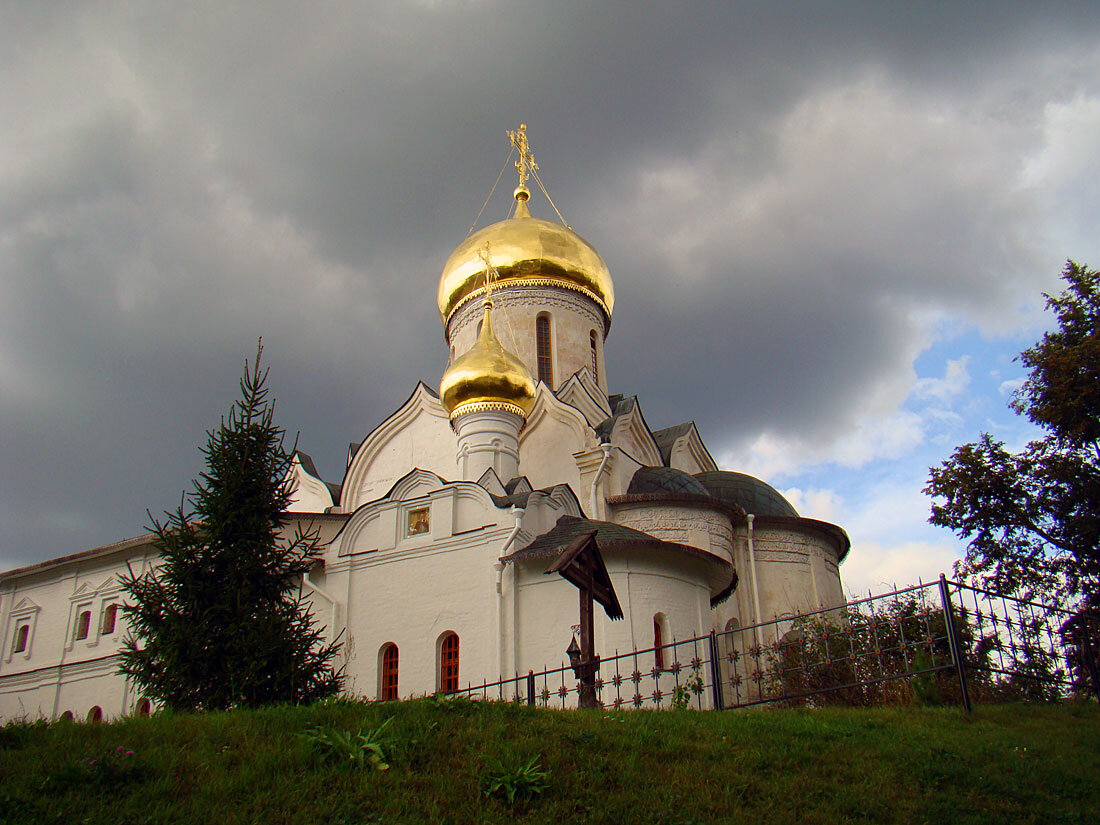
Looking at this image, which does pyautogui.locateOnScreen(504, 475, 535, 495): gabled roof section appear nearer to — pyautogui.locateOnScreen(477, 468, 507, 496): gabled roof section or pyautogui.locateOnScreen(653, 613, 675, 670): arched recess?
pyautogui.locateOnScreen(477, 468, 507, 496): gabled roof section

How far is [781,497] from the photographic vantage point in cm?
1769

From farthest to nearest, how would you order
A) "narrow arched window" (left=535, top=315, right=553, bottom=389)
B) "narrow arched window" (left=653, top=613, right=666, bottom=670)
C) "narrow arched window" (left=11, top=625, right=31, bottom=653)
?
"narrow arched window" (left=535, top=315, right=553, bottom=389)
"narrow arched window" (left=11, top=625, right=31, bottom=653)
"narrow arched window" (left=653, top=613, right=666, bottom=670)

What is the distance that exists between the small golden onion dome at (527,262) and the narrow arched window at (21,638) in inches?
438

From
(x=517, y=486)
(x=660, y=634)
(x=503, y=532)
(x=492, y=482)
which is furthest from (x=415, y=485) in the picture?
(x=660, y=634)

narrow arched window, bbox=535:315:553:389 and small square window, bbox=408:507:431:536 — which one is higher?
narrow arched window, bbox=535:315:553:389

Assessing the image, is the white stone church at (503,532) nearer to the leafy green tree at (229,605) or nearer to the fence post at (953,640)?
the leafy green tree at (229,605)

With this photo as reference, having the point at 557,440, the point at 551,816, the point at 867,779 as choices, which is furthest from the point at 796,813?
the point at 557,440

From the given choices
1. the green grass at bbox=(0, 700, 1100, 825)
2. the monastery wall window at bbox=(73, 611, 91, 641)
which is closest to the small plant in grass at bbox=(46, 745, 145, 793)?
the green grass at bbox=(0, 700, 1100, 825)

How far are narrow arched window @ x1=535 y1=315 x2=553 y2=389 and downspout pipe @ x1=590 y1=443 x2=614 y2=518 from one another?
3953mm

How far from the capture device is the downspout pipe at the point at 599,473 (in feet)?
50.6

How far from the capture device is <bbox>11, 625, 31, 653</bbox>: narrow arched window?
18.6 m

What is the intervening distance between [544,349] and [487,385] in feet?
13.9

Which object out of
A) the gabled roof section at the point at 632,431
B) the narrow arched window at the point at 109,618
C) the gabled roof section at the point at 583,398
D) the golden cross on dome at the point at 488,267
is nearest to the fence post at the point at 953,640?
the gabled roof section at the point at 632,431

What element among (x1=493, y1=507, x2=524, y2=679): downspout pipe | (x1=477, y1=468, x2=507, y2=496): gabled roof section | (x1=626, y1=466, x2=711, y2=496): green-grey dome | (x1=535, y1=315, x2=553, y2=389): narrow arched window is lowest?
(x1=493, y1=507, x2=524, y2=679): downspout pipe
